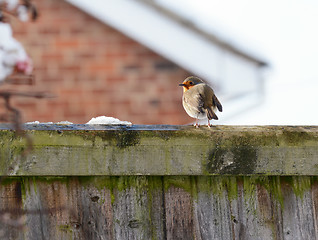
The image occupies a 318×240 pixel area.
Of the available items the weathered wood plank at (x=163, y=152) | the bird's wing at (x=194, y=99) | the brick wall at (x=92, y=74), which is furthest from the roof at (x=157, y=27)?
the weathered wood plank at (x=163, y=152)

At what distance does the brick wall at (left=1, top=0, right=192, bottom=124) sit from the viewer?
547 centimetres

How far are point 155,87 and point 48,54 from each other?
101 centimetres

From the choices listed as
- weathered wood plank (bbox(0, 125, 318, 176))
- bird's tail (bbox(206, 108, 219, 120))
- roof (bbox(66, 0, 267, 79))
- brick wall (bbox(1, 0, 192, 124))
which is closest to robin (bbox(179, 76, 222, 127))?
bird's tail (bbox(206, 108, 219, 120))

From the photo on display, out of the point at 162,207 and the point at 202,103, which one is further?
the point at 202,103

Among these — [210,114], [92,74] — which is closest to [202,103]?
[210,114]

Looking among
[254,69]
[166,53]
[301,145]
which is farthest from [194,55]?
[301,145]

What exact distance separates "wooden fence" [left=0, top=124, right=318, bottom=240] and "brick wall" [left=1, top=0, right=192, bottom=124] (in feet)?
11.4

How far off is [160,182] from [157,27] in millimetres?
3815

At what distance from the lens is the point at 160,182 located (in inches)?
76.7

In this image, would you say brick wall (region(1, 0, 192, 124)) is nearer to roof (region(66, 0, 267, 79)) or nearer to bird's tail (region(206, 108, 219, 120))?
roof (region(66, 0, 267, 79))

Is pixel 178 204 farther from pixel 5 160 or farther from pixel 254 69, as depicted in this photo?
pixel 254 69

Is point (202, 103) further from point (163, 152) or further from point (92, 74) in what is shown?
point (92, 74)

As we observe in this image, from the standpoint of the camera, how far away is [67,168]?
6.18 feet

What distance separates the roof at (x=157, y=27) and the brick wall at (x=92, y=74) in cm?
7
